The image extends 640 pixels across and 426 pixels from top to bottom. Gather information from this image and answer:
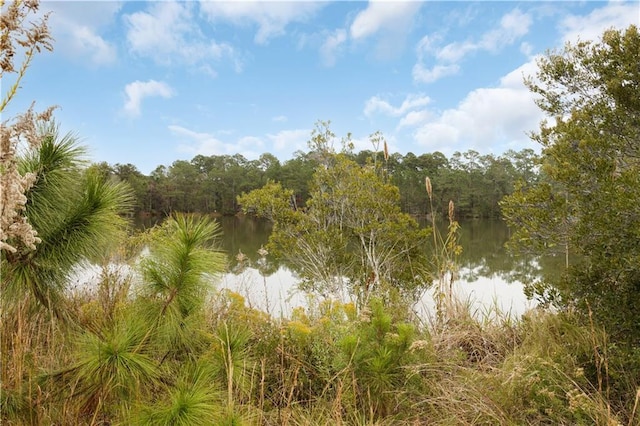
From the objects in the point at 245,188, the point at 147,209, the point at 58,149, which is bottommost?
the point at 58,149

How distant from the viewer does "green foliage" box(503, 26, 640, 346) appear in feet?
7.54

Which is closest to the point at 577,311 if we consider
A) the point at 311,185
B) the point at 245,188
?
the point at 311,185

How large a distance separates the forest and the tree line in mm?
29872

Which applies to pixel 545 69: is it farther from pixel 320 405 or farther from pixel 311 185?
pixel 311 185

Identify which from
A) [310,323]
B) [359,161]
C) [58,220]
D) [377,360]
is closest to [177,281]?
[58,220]

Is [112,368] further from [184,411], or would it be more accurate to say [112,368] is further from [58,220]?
[58,220]

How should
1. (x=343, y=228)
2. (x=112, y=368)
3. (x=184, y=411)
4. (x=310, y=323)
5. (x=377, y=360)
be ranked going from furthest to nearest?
(x=343, y=228) < (x=310, y=323) < (x=377, y=360) < (x=112, y=368) < (x=184, y=411)

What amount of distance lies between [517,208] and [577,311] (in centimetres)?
86

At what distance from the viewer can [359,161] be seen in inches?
1302

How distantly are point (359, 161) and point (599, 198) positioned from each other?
30914 mm

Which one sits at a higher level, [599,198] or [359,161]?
[359,161]

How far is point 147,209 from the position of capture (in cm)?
3731

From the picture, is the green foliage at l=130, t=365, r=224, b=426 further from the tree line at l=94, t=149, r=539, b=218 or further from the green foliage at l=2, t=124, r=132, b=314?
the tree line at l=94, t=149, r=539, b=218

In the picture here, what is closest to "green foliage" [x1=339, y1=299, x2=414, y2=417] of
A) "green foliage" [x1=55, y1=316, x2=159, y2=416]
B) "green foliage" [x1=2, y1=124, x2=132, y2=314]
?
"green foliage" [x1=55, y1=316, x2=159, y2=416]
